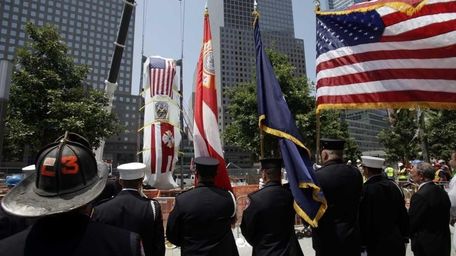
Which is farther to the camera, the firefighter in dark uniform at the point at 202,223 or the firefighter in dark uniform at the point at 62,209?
the firefighter in dark uniform at the point at 202,223

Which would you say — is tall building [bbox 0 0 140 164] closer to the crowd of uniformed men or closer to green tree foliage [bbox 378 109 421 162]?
green tree foliage [bbox 378 109 421 162]

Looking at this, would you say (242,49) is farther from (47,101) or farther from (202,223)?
(202,223)

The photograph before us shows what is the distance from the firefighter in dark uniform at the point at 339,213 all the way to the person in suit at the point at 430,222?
1.17 meters

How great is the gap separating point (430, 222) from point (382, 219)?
910 millimetres

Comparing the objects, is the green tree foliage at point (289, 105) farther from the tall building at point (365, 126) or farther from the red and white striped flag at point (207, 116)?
the tall building at point (365, 126)

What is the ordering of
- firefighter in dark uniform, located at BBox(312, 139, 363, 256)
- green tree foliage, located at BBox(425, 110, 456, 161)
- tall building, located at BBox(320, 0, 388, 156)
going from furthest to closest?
1. tall building, located at BBox(320, 0, 388, 156)
2. green tree foliage, located at BBox(425, 110, 456, 161)
3. firefighter in dark uniform, located at BBox(312, 139, 363, 256)

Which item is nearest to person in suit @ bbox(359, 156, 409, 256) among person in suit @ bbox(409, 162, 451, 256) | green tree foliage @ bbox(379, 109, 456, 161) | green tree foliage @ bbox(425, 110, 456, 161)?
person in suit @ bbox(409, 162, 451, 256)

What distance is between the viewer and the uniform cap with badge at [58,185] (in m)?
1.48

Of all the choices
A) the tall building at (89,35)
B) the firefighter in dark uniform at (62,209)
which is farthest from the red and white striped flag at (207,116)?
the tall building at (89,35)

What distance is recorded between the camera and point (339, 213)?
398 centimetres

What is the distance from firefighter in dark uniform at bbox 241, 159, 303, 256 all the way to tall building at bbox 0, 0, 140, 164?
4385 inches

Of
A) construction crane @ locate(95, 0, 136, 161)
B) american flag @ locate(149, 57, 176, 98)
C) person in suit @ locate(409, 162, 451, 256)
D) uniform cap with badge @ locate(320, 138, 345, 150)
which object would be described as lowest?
person in suit @ locate(409, 162, 451, 256)

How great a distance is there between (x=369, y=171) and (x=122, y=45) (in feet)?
47.5

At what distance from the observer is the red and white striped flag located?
630cm
